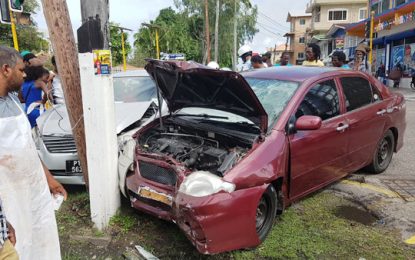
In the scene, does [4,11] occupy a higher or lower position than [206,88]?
higher

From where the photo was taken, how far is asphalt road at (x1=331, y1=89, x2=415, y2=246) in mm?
4062

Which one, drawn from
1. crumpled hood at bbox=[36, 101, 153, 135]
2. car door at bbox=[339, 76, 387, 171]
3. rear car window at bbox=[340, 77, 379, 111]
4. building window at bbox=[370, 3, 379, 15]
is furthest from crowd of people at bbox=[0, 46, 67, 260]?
building window at bbox=[370, 3, 379, 15]

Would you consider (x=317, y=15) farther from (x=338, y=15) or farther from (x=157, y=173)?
(x=157, y=173)

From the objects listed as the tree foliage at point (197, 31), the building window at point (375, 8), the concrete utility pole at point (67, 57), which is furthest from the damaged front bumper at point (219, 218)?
the tree foliage at point (197, 31)

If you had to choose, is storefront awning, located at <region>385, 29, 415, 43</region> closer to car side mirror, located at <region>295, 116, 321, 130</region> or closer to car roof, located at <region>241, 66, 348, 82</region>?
car roof, located at <region>241, 66, 348, 82</region>

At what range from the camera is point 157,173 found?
3.68 m

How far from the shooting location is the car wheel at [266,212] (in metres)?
3.55

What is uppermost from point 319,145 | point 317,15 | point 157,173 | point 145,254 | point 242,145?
point 317,15

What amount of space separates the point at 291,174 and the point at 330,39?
143 feet

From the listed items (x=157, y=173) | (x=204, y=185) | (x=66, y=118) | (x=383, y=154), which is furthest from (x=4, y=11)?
(x=383, y=154)

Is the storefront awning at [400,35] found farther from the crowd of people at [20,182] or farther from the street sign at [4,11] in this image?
the crowd of people at [20,182]

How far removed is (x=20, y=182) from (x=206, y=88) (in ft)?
6.90

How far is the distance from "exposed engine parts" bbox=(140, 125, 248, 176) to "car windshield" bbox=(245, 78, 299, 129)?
1.72 feet

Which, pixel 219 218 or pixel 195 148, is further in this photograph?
pixel 195 148
